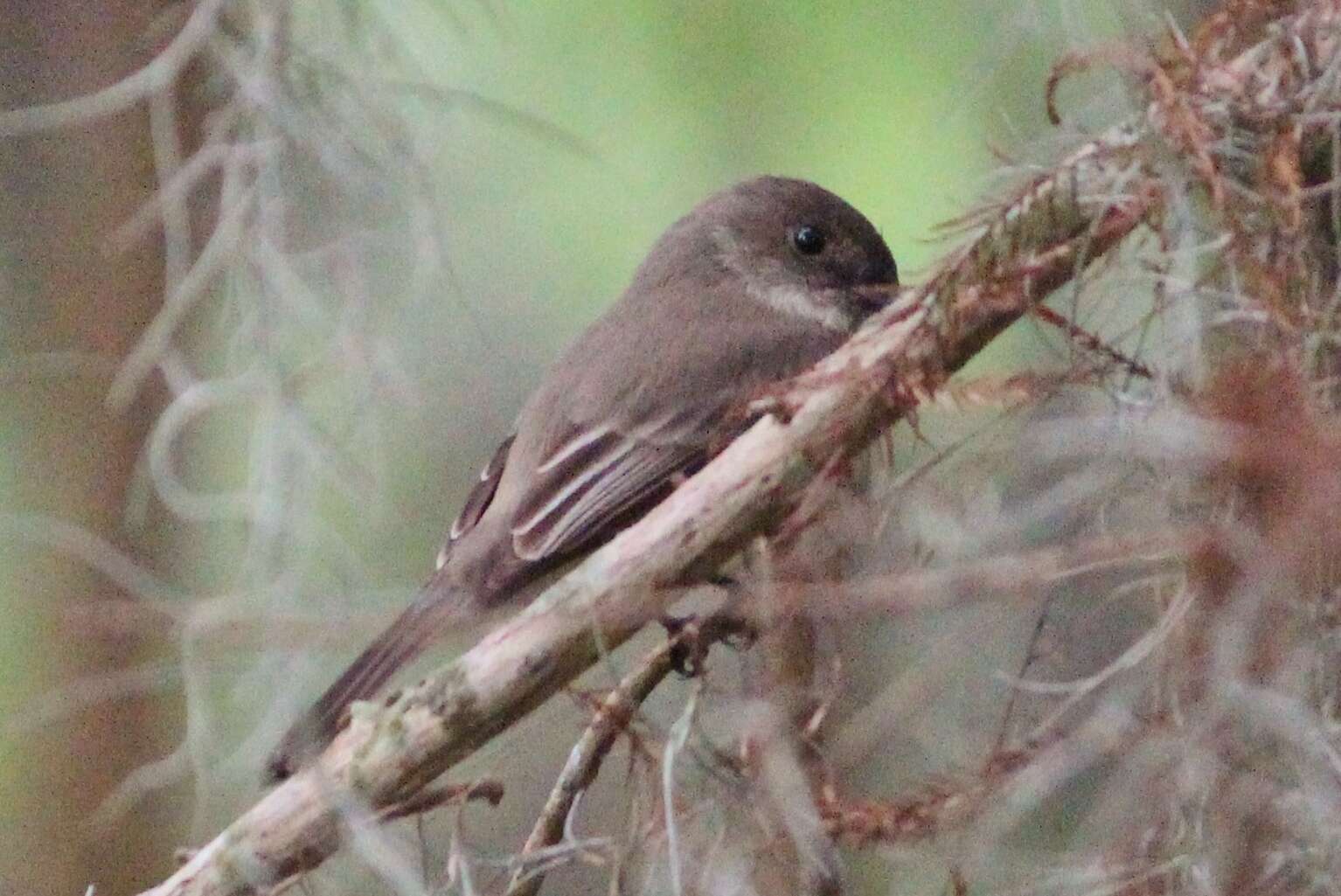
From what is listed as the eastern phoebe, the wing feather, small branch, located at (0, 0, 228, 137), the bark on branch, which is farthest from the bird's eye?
the bark on branch

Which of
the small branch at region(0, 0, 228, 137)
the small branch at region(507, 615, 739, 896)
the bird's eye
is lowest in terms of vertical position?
the small branch at region(507, 615, 739, 896)

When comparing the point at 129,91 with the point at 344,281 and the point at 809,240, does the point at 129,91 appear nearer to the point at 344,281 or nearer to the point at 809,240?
the point at 344,281

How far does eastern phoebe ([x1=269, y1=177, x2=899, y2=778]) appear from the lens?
1.71 meters

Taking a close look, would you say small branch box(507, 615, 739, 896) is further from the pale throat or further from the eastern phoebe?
the pale throat

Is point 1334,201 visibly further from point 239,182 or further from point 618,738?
point 239,182

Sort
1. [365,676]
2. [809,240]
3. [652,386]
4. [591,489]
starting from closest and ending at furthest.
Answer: [365,676], [591,489], [652,386], [809,240]

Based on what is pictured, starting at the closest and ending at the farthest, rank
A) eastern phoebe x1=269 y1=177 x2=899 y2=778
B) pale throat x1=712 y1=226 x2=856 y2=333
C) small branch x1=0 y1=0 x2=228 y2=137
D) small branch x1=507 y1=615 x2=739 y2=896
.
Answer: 1. small branch x1=507 y1=615 x2=739 y2=896
2. eastern phoebe x1=269 y1=177 x2=899 y2=778
3. small branch x1=0 y1=0 x2=228 y2=137
4. pale throat x1=712 y1=226 x2=856 y2=333

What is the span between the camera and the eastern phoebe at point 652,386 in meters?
1.71

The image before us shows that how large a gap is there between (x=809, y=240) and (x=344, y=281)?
0.61 meters

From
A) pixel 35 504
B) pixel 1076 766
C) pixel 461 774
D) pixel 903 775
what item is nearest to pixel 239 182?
pixel 35 504

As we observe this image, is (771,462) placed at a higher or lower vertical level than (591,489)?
higher

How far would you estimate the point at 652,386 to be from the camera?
6.36 ft

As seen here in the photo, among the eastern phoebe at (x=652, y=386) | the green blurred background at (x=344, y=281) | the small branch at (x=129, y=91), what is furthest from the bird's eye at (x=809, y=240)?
the small branch at (x=129, y=91)

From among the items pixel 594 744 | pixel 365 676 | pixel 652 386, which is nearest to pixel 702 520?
pixel 594 744
